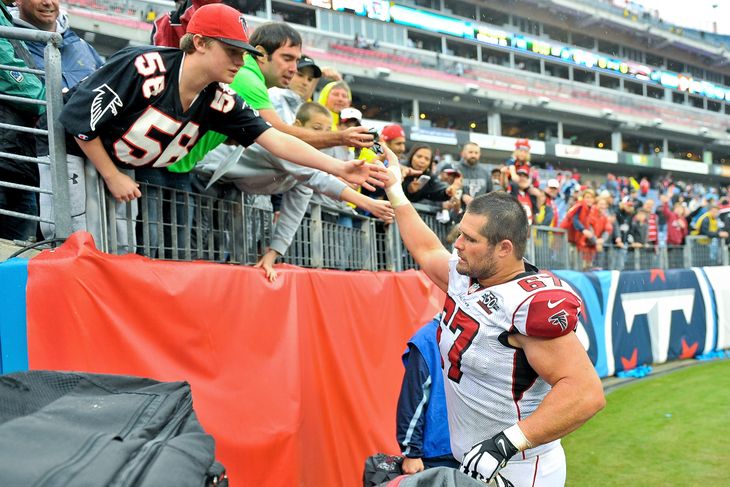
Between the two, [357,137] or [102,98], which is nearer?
[102,98]

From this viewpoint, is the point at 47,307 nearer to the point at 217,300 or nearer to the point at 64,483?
the point at 217,300

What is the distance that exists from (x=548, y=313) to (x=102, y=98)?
2084 mm

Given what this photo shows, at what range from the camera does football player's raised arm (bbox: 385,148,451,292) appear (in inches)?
134

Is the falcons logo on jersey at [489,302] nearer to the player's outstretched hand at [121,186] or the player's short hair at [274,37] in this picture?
the player's outstretched hand at [121,186]

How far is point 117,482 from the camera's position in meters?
1.28

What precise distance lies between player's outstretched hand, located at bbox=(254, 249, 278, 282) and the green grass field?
319 cm

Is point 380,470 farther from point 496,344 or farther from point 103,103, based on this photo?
point 103,103

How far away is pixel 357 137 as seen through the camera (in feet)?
11.4

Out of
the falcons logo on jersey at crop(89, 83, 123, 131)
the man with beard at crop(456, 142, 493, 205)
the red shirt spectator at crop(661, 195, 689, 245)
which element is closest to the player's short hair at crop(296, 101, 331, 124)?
the falcons logo on jersey at crop(89, 83, 123, 131)

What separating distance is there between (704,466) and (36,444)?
5912 mm

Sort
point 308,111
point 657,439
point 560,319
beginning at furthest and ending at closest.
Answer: point 657,439, point 308,111, point 560,319

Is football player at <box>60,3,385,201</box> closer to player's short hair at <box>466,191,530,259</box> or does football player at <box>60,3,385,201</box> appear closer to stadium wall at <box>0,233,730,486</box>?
stadium wall at <box>0,233,730,486</box>

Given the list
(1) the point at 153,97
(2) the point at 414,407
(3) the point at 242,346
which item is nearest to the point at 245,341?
(3) the point at 242,346

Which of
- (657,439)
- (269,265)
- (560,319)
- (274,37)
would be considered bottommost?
(657,439)
